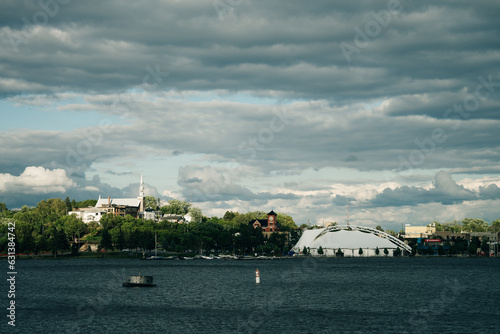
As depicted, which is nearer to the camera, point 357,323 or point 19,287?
point 357,323

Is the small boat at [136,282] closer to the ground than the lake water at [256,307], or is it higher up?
higher up

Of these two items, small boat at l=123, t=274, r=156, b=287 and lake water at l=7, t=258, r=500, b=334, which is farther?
small boat at l=123, t=274, r=156, b=287

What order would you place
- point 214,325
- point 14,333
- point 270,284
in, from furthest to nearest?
point 270,284, point 214,325, point 14,333

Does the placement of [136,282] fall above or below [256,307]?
above

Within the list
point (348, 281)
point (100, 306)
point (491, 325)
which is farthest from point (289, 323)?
point (348, 281)

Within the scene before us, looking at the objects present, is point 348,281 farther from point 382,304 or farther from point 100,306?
point 100,306

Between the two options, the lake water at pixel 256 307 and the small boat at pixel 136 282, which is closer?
the lake water at pixel 256 307

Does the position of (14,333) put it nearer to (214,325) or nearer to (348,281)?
(214,325)

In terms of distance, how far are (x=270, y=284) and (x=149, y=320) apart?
224 ft

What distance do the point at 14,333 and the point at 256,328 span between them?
3087 centimetres

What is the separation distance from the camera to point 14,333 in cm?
7262

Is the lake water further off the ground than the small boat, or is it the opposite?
the small boat

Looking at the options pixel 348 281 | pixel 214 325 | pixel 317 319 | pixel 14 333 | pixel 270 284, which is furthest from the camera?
pixel 348 281

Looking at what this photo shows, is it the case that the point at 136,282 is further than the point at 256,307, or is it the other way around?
the point at 136,282
